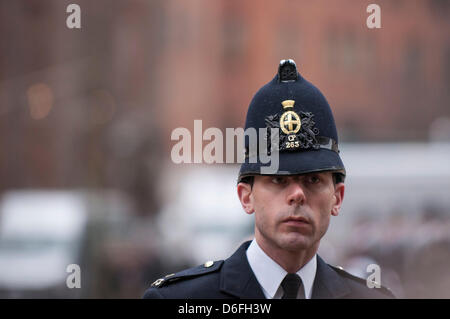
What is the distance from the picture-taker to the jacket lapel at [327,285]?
3.26 metres

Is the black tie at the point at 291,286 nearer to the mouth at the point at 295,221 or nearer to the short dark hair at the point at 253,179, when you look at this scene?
the mouth at the point at 295,221

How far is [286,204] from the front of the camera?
305 cm

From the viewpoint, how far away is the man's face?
304cm

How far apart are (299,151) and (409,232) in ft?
39.1

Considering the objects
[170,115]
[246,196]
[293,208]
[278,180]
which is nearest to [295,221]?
[293,208]

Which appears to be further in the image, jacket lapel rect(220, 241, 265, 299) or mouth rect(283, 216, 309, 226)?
jacket lapel rect(220, 241, 265, 299)

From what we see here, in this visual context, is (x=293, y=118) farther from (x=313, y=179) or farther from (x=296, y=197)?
(x=296, y=197)

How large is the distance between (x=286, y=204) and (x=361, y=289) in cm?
74

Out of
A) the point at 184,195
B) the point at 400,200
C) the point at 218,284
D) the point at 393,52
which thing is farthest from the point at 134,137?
the point at 218,284

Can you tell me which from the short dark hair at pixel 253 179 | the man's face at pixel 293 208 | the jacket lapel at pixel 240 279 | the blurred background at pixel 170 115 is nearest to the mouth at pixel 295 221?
the man's face at pixel 293 208

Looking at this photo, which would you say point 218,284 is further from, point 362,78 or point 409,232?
point 362,78

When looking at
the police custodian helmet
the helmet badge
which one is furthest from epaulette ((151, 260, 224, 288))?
the helmet badge

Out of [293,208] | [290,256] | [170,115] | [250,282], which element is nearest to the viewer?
[293,208]

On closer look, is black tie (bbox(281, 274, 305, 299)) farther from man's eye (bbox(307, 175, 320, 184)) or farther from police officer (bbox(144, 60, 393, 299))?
man's eye (bbox(307, 175, 320, 184))
